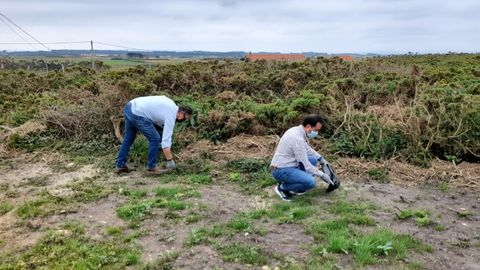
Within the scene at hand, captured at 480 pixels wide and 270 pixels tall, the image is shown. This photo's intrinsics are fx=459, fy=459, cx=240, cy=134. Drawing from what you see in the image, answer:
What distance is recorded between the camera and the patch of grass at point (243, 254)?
4.29 meters

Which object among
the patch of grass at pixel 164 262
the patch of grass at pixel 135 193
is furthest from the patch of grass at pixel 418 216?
the patch of grass at pixel 135 193

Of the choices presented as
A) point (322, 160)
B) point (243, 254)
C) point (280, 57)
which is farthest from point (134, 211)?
point (280, 57)

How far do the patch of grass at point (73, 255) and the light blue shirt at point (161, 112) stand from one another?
230 centimetres

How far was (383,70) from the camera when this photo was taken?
46.4ft

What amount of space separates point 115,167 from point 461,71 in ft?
39.4

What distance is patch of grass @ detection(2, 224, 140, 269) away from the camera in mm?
4230

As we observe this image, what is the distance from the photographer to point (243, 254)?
4.39 m

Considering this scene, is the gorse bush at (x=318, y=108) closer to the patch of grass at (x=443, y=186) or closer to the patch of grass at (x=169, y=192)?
the patch of grass at (x=443, y=186)

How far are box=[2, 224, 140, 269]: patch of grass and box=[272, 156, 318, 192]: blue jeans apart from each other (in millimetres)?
2286

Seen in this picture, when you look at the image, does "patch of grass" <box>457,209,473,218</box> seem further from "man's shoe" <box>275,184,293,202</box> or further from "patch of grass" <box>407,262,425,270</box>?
"man's shoe" <box>275,184,293,202</box>

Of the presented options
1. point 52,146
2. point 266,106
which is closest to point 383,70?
point 266,106

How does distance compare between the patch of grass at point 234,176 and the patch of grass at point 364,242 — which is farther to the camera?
the patch of grass at point 234,176

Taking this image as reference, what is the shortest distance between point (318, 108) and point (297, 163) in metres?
3.14

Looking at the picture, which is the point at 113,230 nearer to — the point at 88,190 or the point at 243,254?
the point at 243,254
